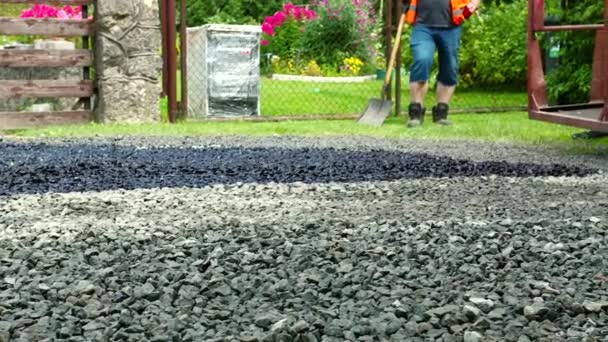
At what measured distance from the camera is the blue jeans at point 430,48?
35.6 ft

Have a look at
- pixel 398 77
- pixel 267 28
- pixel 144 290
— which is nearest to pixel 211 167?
pixel 144 290

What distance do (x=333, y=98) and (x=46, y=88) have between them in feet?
15.6

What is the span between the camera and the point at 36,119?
1066 centimetres

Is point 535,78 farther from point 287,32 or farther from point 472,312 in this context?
point 287,32

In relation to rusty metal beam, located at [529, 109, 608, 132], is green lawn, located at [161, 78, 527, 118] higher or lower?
lower

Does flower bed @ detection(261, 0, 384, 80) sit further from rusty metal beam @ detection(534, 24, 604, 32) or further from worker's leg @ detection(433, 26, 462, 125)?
rusty metal beam @ detection(534, 24, 604, 32)

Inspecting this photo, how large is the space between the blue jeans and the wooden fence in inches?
134

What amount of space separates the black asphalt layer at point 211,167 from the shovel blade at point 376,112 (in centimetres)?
336

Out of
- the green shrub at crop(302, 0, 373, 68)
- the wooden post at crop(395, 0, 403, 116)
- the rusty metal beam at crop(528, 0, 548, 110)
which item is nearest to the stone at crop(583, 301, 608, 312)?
the rusty metal beam at crop(528, 0, 548, 110)

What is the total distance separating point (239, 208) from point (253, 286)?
1697 millimetres

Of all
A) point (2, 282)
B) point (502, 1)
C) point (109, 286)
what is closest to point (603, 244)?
point (109, 286)

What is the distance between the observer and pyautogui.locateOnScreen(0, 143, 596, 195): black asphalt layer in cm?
614

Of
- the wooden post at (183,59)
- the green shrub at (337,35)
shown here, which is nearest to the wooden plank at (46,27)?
the wooden post at (183,59)

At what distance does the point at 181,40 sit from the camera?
11195 mm
